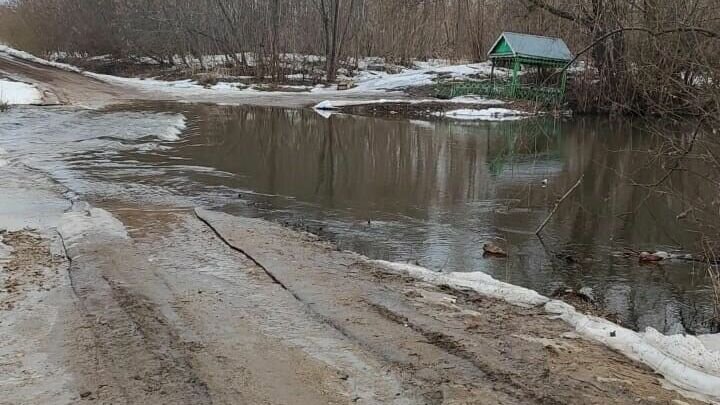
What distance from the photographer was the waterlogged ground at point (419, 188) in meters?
7.46

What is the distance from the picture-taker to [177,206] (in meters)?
9.29

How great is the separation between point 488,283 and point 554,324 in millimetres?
1137

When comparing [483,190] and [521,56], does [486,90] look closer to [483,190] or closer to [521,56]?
[521,56]

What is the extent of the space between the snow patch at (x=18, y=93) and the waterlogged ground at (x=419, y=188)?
3.00m

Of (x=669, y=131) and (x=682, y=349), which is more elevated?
(x=669, y=131)

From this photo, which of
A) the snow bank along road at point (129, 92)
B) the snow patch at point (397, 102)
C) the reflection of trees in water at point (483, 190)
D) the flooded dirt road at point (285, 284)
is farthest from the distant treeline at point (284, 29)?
the flooded dirt road at point (285, 284)

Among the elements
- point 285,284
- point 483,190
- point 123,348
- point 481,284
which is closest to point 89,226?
point 285,284

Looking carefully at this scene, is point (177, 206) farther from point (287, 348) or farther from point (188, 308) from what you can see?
point (287, 348)

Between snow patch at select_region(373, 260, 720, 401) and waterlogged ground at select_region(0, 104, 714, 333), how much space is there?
102cm

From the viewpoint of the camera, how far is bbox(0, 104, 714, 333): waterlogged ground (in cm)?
746

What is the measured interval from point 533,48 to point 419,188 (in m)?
20.0

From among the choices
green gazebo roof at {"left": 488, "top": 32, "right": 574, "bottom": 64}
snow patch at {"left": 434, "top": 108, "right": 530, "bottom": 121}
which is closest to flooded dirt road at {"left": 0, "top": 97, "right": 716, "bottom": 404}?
snow patch at {"left": 434, "top": 108, "right": 530, "bottom": 121}

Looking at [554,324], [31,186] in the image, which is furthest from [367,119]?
[554,324]

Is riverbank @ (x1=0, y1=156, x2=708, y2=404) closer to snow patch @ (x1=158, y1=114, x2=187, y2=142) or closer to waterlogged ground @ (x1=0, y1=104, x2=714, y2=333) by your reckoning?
waterlogged ground @ (x1=0, y1=104, x2=714, y2=333)
